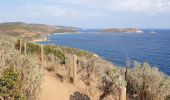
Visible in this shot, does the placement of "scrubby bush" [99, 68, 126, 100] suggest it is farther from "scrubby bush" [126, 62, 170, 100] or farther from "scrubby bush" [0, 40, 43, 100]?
"scrubby bush" [0, 40, 43, 100]

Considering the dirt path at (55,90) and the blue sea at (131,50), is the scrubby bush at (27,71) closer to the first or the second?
the dirt path at (55,90)

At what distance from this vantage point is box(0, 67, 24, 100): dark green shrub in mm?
11195

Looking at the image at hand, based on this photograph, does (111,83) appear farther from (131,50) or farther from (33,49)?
(131,50)

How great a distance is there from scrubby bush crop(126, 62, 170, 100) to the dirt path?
2.85 m

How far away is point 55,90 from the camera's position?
1609 cm

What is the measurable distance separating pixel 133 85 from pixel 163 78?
4.67 ft

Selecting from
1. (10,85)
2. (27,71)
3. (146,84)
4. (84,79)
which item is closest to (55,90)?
(84,79)

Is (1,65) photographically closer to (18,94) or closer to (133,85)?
(18,94)

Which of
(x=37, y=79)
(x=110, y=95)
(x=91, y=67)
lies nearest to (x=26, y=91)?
(x=37, y=79)

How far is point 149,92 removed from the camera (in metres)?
15.0

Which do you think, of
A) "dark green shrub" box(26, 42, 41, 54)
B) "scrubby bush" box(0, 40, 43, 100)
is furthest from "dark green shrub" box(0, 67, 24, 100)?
"dark green shrub" box(26, 42, 41, 54)

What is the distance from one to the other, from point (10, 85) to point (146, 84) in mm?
6554

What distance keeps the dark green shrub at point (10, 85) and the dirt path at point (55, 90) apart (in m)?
3.11

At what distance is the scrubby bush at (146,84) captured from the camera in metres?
14.8
